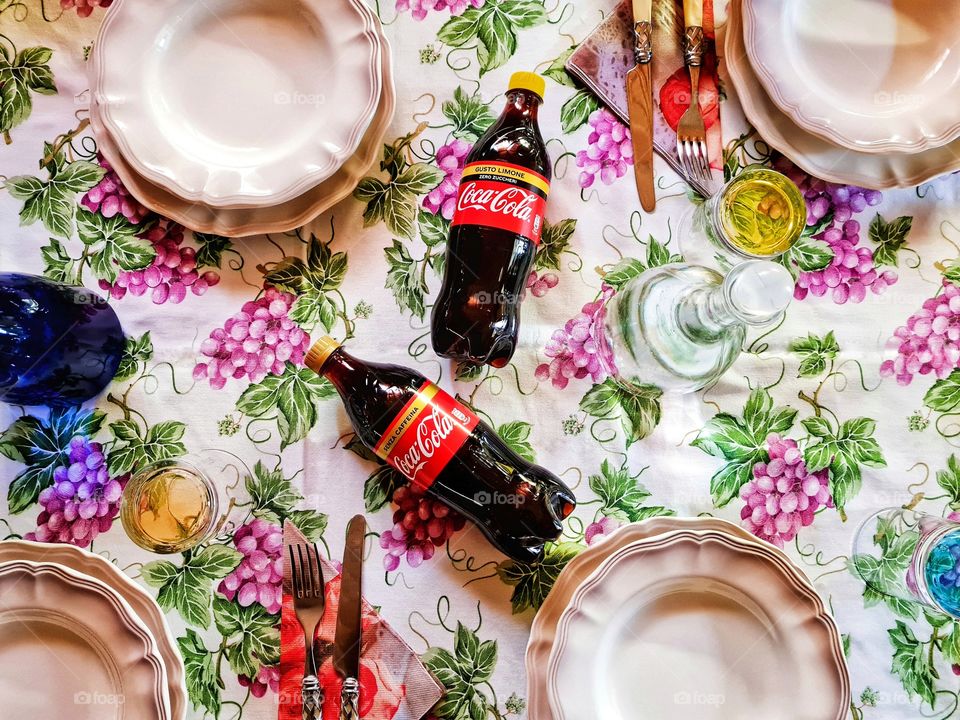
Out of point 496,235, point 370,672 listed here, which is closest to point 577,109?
point 496,235

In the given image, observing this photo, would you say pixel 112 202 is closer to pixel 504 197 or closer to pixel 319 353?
pixel 319 353

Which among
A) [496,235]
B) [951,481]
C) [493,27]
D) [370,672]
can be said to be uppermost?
[493,27]

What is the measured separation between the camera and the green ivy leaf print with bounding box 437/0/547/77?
1016mm

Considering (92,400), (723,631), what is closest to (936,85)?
(723,631)

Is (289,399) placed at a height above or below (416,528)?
above

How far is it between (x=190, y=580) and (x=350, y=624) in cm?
23

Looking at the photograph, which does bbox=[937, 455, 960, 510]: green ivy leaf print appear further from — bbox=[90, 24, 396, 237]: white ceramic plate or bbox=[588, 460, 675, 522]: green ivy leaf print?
bbox=[90, 24, 396, 237]: white ceramic plate

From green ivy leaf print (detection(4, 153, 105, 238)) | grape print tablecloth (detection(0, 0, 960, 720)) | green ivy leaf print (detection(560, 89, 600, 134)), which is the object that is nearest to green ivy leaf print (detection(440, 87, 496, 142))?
grape print tablecloth (detection(0, 0, 960, 720))

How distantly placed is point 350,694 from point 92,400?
528 mm

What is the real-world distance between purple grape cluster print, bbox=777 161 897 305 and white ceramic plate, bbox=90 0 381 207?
0.64 meters

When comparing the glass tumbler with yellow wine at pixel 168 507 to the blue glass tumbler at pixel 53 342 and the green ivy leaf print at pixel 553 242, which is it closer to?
the blue glass tumbler at pixel 53 342

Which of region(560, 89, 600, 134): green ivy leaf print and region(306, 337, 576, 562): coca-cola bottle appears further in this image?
region(560, 89, 600, 134): green ivy leaf print

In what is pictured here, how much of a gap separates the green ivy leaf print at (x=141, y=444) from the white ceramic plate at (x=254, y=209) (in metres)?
0.28

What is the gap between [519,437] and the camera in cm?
96
